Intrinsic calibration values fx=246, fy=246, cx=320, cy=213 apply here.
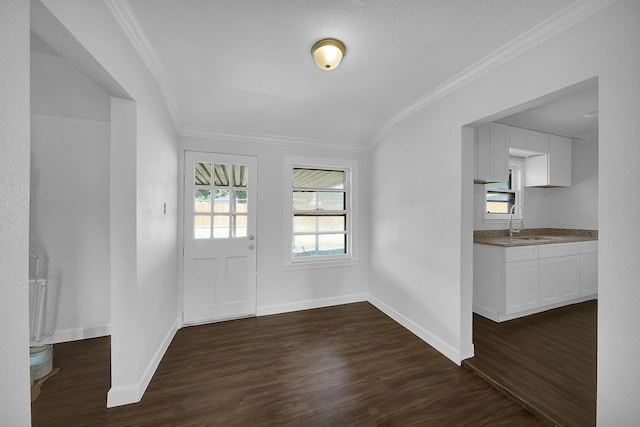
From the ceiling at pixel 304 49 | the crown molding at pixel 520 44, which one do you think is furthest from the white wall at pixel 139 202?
the crown molding at pixel 520 44

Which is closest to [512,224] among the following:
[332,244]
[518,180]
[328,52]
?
[518,180]

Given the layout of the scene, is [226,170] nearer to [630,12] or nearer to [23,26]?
[23,26]

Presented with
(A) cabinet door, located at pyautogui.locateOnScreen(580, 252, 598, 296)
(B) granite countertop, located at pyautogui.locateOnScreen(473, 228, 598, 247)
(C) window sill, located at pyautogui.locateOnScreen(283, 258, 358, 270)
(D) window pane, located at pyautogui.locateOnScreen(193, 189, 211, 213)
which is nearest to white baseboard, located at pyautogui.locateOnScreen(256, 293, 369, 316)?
(C) window sill, located at pyautogui.locateOnScreen(283, 258, 358, 270)

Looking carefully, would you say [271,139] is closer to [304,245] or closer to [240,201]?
[240,201]

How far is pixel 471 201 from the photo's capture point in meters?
2.18

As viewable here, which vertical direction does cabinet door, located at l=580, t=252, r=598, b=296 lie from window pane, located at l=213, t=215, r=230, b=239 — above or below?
below

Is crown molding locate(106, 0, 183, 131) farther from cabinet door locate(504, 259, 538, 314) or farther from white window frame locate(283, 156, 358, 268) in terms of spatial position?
cabinet door locate(504, 259, 538, 314)

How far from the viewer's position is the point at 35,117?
238 cm

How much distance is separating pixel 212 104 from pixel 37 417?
2.71m

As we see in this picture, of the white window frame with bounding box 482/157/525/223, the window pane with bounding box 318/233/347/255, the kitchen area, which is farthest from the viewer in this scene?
the white window frame with bounding box 482/157/525/223

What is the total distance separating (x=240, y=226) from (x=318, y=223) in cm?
106

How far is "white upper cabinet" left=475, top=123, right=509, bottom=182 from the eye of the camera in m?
3.08

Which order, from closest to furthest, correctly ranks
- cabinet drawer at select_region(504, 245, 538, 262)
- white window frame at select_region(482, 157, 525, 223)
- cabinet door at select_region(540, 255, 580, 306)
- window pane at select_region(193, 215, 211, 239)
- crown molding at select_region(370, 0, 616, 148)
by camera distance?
1. crown molding at select_region(370, 0, 616, 148)
2. cabinet drawer at select_region(504, 245, 538, 262)
3. window pane at select_region(193, 215, 211, 239)
4. cabinet door at select_region(540, 255, 580, 306)
5. white window frame at select_region(482, 157, 525, 223)

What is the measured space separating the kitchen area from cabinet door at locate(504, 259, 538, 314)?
0.01 metres
